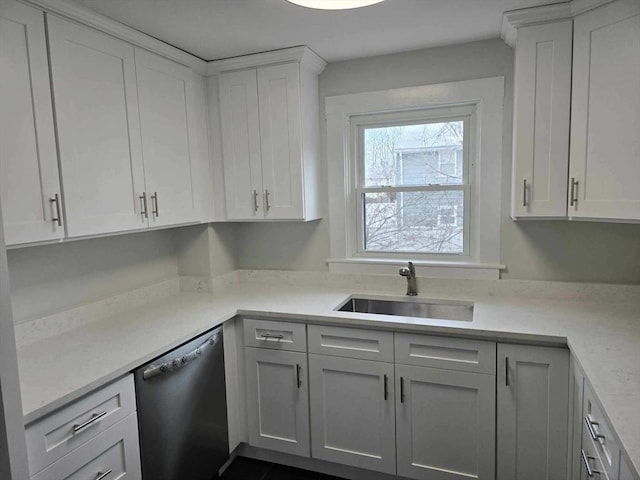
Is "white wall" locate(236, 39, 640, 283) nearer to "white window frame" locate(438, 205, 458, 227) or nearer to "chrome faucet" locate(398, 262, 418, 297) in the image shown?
"white window frame" locate(438, 205, 458, 227)

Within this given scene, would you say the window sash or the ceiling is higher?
the ceiling

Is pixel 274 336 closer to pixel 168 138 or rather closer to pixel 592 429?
pixel 168 138

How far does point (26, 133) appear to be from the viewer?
1570mm

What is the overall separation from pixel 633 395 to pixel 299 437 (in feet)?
5.10

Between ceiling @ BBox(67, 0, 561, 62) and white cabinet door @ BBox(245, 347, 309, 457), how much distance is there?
64.4 inches

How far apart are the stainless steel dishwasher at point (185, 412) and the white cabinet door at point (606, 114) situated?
1883 mm

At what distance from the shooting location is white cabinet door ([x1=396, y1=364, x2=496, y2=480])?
192cm

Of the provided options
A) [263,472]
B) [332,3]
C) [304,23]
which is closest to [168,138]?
[304,23]

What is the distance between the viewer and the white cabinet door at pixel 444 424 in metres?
1.92

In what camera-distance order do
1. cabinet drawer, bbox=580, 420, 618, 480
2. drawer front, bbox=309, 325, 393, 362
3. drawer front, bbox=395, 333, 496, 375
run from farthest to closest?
drawer front, bbox=309, 325, 393, 362
drawer front, bbox=395, 333, 496, 375
cabinet drawer, bbox=580, 420, 618, 480

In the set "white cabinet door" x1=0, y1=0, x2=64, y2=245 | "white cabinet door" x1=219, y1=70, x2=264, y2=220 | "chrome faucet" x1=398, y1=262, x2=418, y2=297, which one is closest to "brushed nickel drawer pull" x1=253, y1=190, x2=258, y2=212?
"white cabinet door" x1=219, y1=70, x2=264, y2=220

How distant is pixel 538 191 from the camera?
204 centimetres

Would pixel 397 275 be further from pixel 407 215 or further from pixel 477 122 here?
pixel 477 122

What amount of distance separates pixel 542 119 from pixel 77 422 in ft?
7.55
